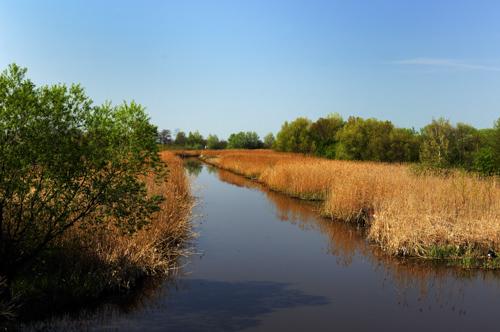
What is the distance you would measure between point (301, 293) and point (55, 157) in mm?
5336

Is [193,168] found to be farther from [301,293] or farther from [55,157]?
[55,157]

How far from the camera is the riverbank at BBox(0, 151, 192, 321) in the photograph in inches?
299

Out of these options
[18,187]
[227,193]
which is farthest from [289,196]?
[18,187]

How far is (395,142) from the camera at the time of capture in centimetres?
3781

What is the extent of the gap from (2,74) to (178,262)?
5975 millimetres

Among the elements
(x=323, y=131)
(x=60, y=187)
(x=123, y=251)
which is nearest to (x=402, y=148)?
(x=323, y=131)

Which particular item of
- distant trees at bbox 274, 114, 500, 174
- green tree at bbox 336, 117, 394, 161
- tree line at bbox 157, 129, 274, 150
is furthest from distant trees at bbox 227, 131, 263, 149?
green tree at bbox 336, 117, 394, 161

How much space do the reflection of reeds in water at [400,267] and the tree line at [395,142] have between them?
6.16 meters

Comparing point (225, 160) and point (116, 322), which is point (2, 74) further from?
point (225, 160)

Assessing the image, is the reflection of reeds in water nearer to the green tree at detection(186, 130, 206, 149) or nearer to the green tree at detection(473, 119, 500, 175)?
the green tree at detection(473, 119, 500, 175)

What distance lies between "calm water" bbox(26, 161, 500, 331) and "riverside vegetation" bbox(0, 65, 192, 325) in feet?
2.37

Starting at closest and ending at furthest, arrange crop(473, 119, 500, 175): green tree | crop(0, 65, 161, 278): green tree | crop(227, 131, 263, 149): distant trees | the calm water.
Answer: crop(0, 65, 161, 278): green tree
the calm water
crop(473, 119, 500, 175): green tree
crop(227, 131, 263, 149): distant trees

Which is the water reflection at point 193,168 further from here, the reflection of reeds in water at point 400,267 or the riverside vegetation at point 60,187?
the riverside vegetation at point 60,187

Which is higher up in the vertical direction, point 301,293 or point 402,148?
point 402,148
